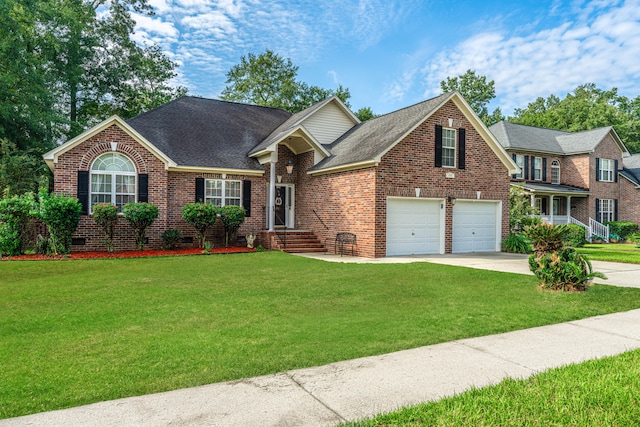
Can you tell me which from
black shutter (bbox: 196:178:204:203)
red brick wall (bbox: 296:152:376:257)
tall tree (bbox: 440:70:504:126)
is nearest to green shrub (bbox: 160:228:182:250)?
black shutter (bbox: 196:178:204:203)

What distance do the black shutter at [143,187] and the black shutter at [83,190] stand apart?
5.67ft

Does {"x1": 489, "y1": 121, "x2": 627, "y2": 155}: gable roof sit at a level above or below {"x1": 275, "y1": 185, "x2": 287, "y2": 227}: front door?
above

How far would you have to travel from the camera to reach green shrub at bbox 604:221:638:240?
28.5 meters

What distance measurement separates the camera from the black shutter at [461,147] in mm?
16734

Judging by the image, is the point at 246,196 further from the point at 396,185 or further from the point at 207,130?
the point at 396,185

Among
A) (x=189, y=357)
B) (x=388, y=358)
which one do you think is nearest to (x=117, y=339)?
(x=189, y=357)

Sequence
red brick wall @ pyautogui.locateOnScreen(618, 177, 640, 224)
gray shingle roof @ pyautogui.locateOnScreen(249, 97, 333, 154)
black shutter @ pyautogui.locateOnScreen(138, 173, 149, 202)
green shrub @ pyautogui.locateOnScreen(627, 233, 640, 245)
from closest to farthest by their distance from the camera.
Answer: black shutter @ pyautogui.locateOnScreen(138, 173, 149, 202), gray shingle roof @ pyautogui.locateOnScreen(249, 97, 333, 154), green shrub @ pyautogui.locateOnScreen(627, 233, 640, 245), red brick wall @ pyautogui.locateOnScreen(618, 177, 640, 224)

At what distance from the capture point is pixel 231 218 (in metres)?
16.5

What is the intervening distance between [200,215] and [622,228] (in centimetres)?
2822

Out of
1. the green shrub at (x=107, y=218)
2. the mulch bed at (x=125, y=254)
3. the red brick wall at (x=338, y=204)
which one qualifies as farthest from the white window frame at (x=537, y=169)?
the green shrub at (x=107, y=218)

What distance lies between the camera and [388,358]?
4.46m

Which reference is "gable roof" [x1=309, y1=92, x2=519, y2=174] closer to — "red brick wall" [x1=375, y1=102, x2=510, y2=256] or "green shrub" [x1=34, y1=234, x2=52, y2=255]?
"red brick wall" [x1=375, y1=102, x2=510, y2=256]

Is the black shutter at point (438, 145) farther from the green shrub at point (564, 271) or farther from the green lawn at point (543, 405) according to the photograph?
the green lawn at point (543, 405)

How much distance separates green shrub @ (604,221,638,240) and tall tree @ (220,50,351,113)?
23913 mm
